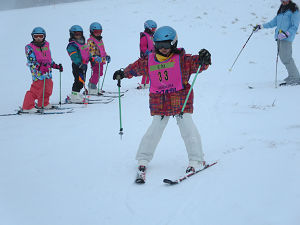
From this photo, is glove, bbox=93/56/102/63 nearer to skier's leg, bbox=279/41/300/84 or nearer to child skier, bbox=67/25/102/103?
child skier, bbox=67/25/102/103

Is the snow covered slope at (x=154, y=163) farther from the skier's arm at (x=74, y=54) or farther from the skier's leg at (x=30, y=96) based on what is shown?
the skier's arm at (x=74, y=54)

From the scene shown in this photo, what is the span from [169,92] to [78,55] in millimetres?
4629

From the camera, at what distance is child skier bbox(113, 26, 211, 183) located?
342 cm

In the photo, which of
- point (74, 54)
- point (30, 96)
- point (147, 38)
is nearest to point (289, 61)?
point (147, 38)

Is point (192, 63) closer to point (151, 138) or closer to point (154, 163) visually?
point (151, 138)

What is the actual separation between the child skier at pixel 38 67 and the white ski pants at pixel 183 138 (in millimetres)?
4108

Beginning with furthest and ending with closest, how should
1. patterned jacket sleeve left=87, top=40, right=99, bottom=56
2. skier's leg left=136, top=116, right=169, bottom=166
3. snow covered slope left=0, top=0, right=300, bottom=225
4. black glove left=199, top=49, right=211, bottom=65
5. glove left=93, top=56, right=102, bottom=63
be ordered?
1. patterned jacket sleeve left=87, top=40, right=99, bottom=56
2. glove left=93, top=56, right=102, bottom=63
3. skier's leg left=136, top=116, right=169, bottom=166
4. black glove left=199, top=49, right=211, bottom=65
5. snow covered slope left=0, top=0, right=300, bottom=225

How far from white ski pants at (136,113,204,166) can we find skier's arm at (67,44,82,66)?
4519 millimetres

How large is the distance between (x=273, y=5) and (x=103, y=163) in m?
18.2

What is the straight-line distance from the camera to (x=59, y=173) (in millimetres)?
3627

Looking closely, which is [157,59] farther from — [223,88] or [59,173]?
[223,88]

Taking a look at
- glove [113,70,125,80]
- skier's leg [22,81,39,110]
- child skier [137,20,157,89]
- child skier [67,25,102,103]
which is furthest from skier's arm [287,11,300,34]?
skier's leg [22,81,39,110]

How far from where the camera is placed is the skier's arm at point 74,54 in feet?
23.9

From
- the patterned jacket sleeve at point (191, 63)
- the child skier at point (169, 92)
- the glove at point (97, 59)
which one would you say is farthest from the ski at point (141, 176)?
the glove at point (97, 59)
